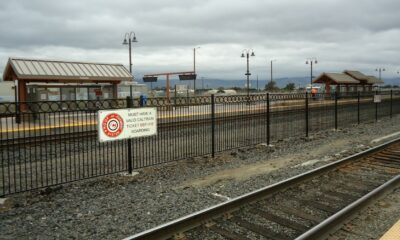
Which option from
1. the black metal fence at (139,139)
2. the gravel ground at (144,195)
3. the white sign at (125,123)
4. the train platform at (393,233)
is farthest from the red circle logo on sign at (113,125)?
the train platform at (393,233)

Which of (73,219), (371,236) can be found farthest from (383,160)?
(73,219)

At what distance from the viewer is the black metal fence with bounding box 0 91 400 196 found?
8.45 m

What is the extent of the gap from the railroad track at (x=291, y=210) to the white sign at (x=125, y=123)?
353 cm

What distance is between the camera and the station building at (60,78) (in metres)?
21.5

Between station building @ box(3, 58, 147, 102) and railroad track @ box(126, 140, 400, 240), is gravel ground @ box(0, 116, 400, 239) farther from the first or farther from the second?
station building @ box(3, 58, 147, 102)

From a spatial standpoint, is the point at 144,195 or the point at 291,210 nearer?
the point at 291,210

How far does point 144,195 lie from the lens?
7539mm

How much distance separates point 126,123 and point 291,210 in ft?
14.5

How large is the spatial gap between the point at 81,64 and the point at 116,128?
18.1 meters

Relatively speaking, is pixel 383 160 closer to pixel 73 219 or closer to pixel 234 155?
→ pixel 234 155

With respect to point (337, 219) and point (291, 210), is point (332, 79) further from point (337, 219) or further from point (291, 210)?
point (337, 219)

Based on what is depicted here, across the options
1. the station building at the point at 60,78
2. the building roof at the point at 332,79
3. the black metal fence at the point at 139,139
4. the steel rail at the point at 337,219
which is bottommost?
the steel rail at the point at 337,219

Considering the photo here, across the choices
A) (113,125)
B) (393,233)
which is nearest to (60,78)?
(113,125)

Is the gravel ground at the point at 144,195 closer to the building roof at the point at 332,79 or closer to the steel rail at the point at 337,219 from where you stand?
the steel rail at the point at 337,219
